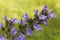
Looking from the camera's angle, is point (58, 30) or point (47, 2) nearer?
point (58, 30)

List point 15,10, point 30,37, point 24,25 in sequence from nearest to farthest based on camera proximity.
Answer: point 24,25 → point 30,37 → point 15,10

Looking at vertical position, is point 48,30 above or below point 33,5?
below

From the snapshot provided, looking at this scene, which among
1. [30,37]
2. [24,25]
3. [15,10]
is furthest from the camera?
[15,10]

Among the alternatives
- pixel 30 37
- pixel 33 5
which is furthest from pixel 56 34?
pixel 33 5

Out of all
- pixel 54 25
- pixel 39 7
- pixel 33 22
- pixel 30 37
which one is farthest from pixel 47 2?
pixel 33 22

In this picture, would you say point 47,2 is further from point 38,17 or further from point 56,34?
point 38,17

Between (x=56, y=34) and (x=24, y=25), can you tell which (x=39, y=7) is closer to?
(x=56, y=34)
